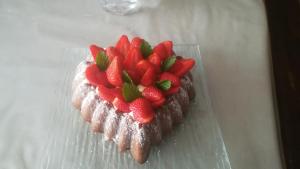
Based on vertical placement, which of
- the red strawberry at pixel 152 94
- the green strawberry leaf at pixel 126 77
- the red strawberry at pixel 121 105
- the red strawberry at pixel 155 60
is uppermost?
the red strawberry at pixel 155 60

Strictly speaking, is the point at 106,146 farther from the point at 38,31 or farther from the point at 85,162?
the point at 38,31

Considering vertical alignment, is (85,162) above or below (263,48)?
below

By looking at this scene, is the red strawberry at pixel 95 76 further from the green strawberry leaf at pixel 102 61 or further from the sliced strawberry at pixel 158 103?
the sliced strawberry at pixel 158 103

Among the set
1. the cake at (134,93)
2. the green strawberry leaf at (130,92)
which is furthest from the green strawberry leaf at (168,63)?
the green strawberry leaf at (130,92)

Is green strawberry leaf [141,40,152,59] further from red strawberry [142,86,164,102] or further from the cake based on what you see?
red strawberry [142,86,164,102]

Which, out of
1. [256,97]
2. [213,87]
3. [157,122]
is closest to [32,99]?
[157,122]

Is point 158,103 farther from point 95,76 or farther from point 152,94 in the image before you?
point 95,76

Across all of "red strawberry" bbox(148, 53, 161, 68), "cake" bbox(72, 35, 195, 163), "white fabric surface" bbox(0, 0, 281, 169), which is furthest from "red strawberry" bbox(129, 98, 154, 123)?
"white fabric surface" bbox(0, 0, 281, 169)
